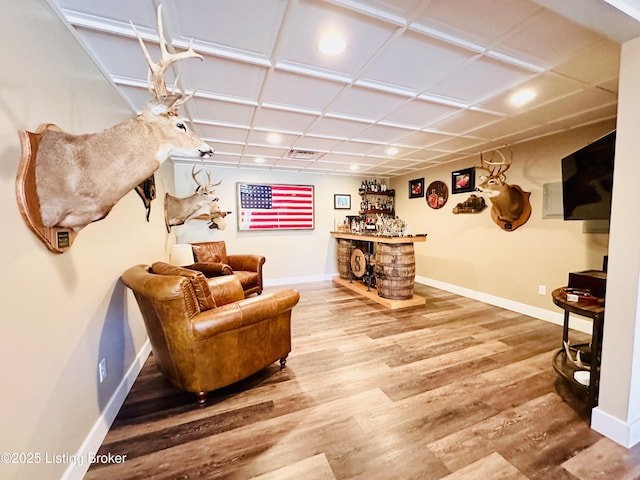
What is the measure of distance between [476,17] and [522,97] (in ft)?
4.29

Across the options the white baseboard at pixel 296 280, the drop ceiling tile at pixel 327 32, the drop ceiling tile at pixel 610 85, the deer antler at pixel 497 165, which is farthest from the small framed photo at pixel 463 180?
the drop ceiling tile at pixel 327 32

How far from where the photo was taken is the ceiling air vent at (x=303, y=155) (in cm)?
396

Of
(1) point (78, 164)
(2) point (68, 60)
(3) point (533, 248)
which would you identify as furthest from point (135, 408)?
(3) point (533, 248)

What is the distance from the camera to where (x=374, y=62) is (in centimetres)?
177

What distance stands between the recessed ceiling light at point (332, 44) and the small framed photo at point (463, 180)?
3.59 m

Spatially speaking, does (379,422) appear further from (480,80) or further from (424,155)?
(424,155)

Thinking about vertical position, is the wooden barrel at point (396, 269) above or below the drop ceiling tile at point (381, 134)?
below

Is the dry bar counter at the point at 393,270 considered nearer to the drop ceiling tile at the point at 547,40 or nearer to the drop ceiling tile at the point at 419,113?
the drop ceiling tile at the point at 419,113

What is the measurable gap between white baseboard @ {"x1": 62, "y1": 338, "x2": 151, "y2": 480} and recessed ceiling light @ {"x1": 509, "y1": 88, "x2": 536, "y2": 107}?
393 centimetres

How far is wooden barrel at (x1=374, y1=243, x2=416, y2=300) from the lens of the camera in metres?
3.91

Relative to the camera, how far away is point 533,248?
3.50m

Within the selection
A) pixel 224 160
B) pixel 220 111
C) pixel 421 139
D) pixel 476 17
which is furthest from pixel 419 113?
pixel 224 160

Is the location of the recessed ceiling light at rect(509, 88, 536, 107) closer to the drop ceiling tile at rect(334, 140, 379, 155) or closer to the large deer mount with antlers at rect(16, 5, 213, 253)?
the drop ceiling tile at rect(334, 140, 379, 155)

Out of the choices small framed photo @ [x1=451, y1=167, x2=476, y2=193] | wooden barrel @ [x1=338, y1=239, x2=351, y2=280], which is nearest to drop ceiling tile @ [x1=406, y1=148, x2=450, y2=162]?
small framed photo @ [x1=451, y1=167, x2=476, y2=193]
